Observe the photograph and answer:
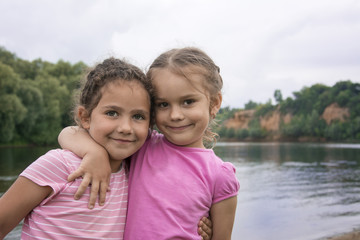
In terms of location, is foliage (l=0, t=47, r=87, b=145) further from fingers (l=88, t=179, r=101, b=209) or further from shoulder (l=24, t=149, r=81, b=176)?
fingers (l=88, t=179, r=101, b=209)

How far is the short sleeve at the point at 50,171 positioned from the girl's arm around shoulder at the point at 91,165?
0.17 ft

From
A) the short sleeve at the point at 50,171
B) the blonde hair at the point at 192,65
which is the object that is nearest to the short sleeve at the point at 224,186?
the blonde hair at the point at 192,65

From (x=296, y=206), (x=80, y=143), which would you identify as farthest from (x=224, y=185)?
(x=296, y=206)

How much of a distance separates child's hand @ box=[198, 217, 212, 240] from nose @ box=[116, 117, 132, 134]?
687mm

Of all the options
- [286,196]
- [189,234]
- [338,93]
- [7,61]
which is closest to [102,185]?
[189,234]

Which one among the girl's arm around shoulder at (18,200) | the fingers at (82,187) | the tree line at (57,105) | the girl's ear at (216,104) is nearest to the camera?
the girl's arm around shoulder at (18,200)

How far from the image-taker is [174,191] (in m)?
1.93

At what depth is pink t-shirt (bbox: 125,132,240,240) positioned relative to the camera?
73.8 inches

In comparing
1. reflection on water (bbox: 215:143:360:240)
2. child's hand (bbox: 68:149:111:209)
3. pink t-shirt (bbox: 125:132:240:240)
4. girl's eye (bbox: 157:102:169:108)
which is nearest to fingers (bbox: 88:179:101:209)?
child's hand (bbox: 68:149:111:209)

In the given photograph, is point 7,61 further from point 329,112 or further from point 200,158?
point 329,112

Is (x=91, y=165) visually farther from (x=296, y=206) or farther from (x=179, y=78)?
(x=296, y=206)

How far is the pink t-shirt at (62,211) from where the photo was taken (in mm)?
1718

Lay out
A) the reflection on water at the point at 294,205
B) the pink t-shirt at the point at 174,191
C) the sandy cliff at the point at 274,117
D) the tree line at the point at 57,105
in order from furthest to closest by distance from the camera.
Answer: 1. the sandy cliff at the point at 274,117
2. the tree line at the point at 57,105
3. the reflection on water at the point at 294,205
4. the pink t-shirt at the point at 174,191

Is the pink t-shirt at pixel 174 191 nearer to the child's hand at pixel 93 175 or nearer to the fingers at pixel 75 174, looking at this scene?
the child's hand at pixel 93 175
